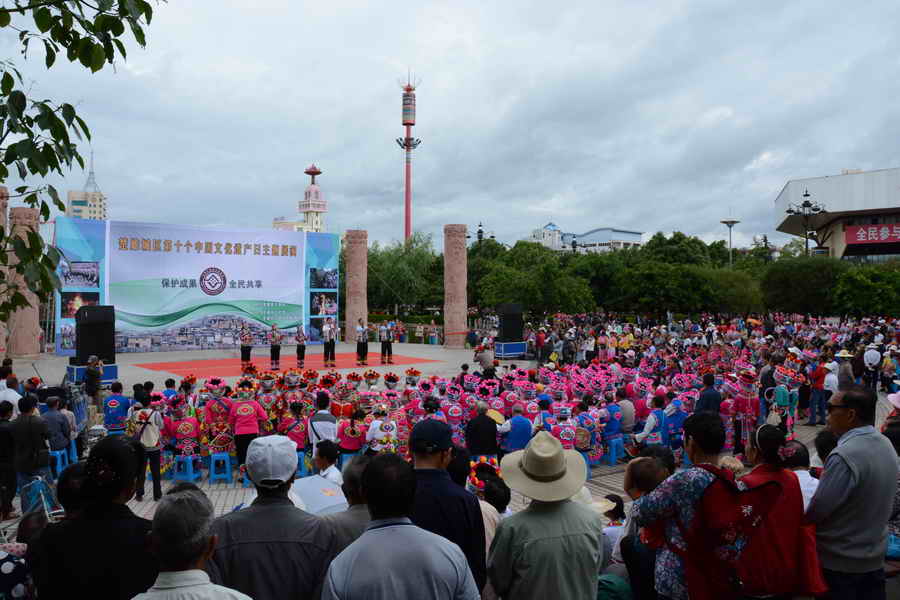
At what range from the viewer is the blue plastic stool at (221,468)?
8.77 m

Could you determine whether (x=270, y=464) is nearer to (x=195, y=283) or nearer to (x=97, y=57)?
(x=97, y=57)

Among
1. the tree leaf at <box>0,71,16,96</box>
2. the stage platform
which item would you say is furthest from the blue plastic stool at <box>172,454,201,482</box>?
the stage platform

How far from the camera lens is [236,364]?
2233 cm

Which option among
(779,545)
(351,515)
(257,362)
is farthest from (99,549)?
(257,362)

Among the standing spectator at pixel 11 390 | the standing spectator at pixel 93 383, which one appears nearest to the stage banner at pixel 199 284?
the standing spectator at pixel 93 383

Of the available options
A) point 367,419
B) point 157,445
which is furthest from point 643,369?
point 157,445

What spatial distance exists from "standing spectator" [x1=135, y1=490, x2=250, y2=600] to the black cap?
1.23 metres

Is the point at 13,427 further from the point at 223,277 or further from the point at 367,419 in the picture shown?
the point at 223,277

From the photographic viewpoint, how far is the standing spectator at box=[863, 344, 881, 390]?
602 inches

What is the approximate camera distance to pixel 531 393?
10.2 metres

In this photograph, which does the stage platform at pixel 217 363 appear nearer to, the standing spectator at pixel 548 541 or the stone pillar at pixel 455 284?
the stone pillar at pixel 455 284

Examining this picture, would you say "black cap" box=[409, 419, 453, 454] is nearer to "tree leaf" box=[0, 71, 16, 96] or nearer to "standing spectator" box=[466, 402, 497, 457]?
"tree leaf" box=[0, 71, 16, 96]

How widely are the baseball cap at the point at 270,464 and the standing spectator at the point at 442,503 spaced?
697 mm

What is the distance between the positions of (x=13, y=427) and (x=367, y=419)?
3988 millimetres
